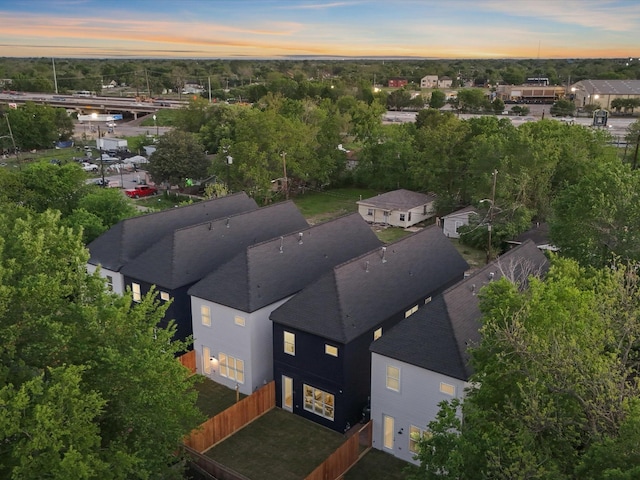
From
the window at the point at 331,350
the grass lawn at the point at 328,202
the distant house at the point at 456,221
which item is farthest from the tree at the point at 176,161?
the window at the point at 331,350

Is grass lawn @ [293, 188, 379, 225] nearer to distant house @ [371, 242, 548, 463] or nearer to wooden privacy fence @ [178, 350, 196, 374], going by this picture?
wooden privacy fence @ [178, 350, 196, 374]

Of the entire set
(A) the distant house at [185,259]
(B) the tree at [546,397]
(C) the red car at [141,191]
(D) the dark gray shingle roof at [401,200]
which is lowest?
(C) the red car at [141,191]

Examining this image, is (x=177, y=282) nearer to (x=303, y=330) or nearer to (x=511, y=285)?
(x=303, y=330)

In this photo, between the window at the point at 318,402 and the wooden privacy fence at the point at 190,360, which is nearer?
the window at the point at 318,402

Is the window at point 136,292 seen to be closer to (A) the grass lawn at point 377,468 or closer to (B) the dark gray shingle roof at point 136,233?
(B) the dark gray shingle roof at point 136,233

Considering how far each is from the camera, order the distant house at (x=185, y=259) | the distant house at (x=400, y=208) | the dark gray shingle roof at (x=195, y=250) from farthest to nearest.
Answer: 1. the distant house at (x=400, y=208)
2. the dark gray shingle roof at (x=195, y=250)
3. the distant house at (x=185, y=259)

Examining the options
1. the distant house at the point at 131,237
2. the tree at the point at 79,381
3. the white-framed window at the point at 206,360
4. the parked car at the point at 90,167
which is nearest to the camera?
the tree at the point at 79,381

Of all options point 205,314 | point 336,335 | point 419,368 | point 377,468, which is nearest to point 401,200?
point 205,314

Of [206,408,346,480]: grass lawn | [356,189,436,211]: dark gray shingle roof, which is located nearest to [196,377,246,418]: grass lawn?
[206,408,346,480]: grass lawn
